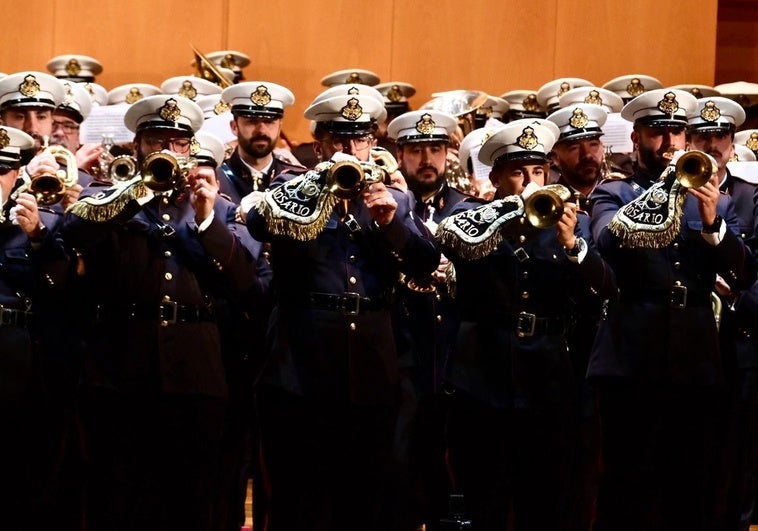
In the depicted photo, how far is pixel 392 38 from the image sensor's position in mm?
9945

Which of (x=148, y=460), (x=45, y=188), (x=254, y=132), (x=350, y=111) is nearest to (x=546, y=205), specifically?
(x=350, y=111)

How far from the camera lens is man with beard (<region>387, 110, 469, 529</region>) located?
5.31 m

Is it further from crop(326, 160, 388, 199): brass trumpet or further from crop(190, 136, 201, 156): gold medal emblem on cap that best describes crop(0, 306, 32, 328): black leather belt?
crop(326, 160, 388, 199): brass trumpet

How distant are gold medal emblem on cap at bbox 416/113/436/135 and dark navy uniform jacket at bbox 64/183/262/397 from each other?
1389 mm

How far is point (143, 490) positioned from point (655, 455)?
1897mm

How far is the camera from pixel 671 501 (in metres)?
5.35

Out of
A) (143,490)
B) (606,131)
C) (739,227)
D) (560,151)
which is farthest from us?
(606,131)

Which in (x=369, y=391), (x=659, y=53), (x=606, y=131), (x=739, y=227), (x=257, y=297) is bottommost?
(x=369, y=391)

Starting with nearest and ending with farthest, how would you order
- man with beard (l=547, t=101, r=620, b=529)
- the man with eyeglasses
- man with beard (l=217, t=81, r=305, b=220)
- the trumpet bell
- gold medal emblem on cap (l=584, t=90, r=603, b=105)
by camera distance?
the trumpet bell, man with beard (l=547, t=101, r=620, b=529), the man with eyeglasses, man with beard (l=217, t=81, r=305, b=220), gold medal emblem on cap (l=584, t=90, r=603, b=105)

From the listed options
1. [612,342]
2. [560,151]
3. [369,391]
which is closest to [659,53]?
[560,151]

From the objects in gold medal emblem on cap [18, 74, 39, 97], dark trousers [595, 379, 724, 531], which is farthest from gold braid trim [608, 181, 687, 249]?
gold medal emblem on cap [18, 74, 39, 97]

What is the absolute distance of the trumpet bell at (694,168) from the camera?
508 centimetres

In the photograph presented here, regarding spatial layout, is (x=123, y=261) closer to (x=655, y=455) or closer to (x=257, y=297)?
(x=257, y=297)

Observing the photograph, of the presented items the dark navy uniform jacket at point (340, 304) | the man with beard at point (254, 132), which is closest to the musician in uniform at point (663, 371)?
the dark navy uniform jacket at point (340, 304)
